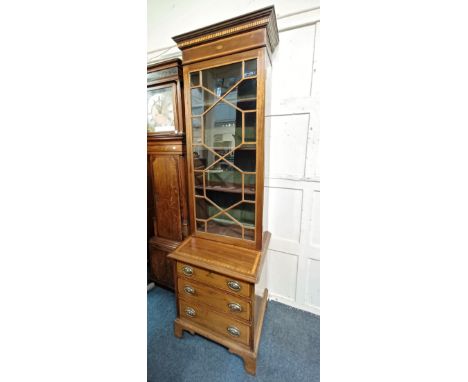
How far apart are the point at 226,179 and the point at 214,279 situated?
0.64 m

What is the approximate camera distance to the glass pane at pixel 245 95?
109 cm

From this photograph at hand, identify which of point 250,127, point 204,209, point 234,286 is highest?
point 250,127

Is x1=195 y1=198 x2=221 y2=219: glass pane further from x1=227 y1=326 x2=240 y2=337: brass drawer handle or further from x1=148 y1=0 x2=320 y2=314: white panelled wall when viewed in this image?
x1=227 y1=326 x2=240 y2=337: brass drawer handle

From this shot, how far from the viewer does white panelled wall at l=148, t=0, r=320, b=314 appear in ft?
4.01

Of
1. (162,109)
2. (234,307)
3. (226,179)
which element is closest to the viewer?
(234,307)

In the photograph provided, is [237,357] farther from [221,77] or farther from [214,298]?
[221,77]

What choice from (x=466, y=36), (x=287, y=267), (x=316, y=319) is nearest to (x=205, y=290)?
(x=287, y=267)


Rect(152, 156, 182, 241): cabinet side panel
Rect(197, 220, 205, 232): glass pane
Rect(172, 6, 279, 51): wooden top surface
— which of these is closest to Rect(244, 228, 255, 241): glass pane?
Rect(197, 220, 205, 232): glass pane

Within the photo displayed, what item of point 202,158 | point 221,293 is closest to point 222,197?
point 202,158

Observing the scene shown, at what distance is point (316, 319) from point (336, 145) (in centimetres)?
167

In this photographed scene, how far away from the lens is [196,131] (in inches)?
50.0

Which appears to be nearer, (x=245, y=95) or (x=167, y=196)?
(x=245, y=95)
